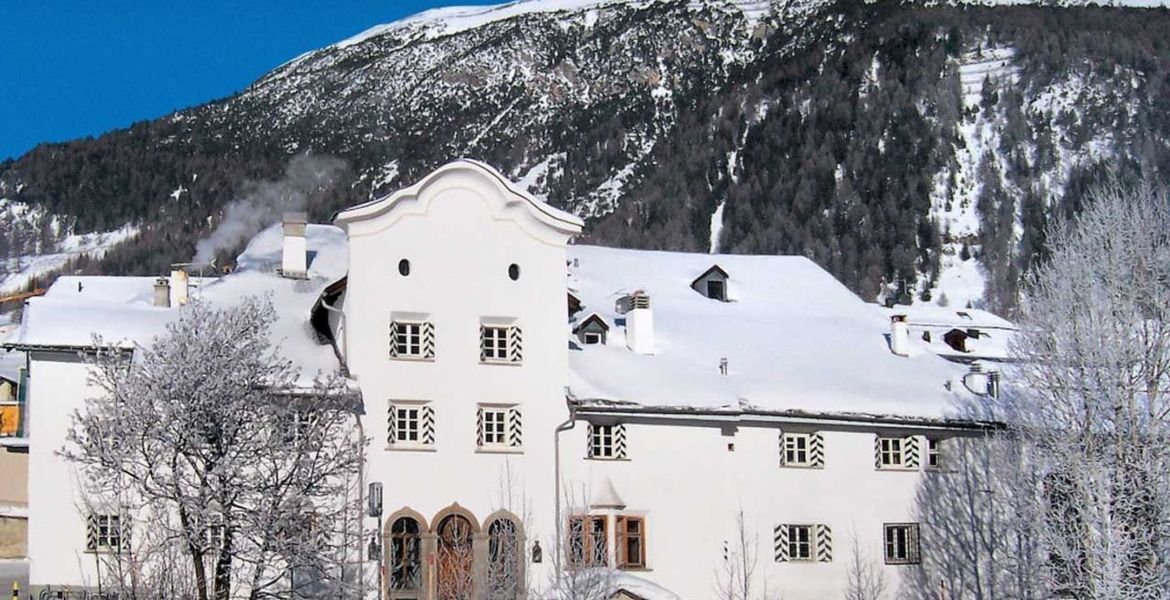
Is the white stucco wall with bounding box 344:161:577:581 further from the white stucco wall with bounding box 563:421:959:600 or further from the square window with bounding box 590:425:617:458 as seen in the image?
the white stucco wall with bounding box 563:421:959:600

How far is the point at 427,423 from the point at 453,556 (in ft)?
12.5

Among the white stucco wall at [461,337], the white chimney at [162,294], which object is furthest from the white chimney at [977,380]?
the white chimney at [162,294]

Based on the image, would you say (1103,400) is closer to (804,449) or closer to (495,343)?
(804,449)

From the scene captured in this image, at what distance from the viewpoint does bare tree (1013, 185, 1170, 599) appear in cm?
4641

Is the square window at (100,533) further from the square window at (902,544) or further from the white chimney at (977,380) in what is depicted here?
the white chimney at (977,380)

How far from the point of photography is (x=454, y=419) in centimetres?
5050

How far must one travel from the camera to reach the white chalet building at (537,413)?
49.4m

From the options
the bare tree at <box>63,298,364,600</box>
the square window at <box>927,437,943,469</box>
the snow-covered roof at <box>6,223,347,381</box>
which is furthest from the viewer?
the square window at <box>927,437,943,469</box>

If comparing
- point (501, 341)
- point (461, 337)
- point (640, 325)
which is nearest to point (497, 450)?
point (501, 341)

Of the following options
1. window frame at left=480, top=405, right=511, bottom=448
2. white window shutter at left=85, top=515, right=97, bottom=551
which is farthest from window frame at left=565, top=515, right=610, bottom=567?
white window shutter at left=85, top=515, right=97, bottom=551

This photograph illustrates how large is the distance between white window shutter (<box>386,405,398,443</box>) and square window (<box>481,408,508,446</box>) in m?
2.51

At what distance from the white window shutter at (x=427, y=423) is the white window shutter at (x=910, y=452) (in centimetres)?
1447

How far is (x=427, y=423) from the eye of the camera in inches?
1977

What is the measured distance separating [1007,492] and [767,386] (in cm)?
759
